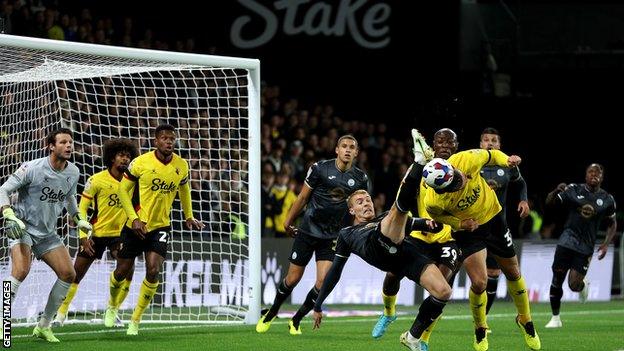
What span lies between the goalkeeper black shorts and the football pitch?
2.81ft

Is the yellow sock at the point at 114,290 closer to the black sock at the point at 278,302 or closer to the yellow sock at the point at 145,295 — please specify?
the yellow sock at the point at 145,295

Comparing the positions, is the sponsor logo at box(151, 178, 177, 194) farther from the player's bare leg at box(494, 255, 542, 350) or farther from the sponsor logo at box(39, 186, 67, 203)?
the player's bare leg at box(494, 255, 542, 350)

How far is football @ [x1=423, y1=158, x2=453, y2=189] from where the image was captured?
33.5 ft

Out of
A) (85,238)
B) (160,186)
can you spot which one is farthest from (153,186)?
(85,238)

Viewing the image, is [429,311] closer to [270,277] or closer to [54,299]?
[54,299]

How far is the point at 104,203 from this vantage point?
47.8 feet

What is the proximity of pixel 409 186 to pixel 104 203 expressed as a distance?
17.9 feet

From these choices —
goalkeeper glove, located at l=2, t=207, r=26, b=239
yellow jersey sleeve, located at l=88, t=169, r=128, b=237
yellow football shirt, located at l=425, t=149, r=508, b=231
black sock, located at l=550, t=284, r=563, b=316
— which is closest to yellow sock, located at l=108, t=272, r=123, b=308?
yellow jersey sleeve, located at l=88, t=169, r=128, b=237

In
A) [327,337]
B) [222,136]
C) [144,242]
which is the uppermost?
[222,136]

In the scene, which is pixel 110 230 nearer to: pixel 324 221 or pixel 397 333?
pixel 324 221

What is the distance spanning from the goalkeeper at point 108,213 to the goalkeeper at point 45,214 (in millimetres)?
1890

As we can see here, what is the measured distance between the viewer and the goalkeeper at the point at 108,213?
14195mm

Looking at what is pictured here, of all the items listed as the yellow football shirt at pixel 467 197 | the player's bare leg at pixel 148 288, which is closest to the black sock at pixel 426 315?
the yellow football shirt at pixel 467 197

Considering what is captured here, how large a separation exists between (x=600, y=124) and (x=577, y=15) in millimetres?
2264
